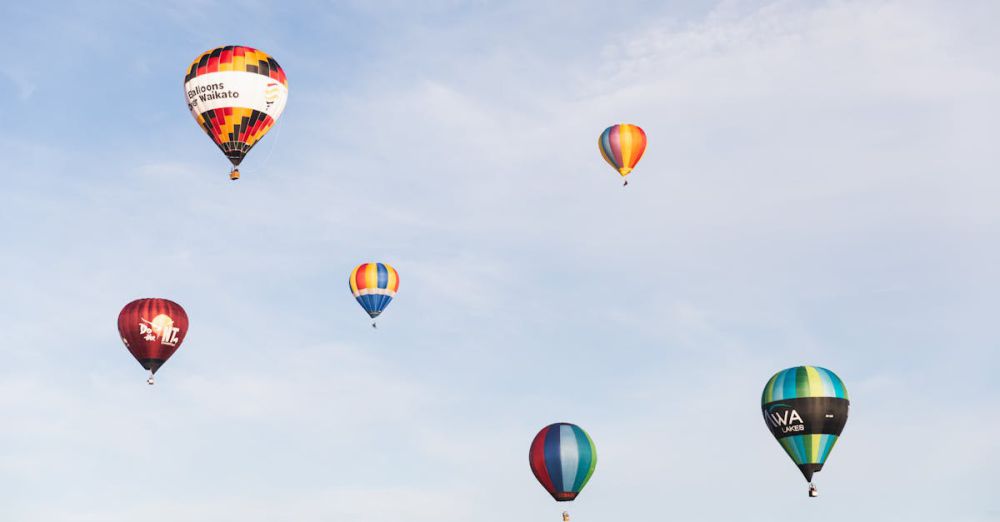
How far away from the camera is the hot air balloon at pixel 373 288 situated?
291 feet

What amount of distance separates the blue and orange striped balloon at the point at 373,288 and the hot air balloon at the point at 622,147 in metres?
16.3

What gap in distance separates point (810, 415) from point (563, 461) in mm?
11956

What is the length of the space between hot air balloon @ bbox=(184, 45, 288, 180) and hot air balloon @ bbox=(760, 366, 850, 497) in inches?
1096

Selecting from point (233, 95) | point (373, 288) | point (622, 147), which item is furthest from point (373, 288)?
point (233, 95)

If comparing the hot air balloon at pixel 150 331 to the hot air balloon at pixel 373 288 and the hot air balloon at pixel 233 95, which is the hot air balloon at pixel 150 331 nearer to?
the hot air balloon at pixel 233 95

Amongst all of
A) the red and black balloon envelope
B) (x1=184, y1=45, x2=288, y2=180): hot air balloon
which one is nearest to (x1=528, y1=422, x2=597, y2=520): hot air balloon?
the red and black balloon envelope

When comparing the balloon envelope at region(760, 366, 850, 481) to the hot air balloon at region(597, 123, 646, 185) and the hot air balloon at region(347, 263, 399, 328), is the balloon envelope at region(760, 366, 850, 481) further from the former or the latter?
the hot air balloon at region(347, 263, 399, 328)

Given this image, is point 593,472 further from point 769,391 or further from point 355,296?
point 355,296

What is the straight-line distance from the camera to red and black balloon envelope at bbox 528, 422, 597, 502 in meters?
68.9

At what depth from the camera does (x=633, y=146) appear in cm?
8275

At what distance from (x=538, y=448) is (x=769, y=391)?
11544 millimetres

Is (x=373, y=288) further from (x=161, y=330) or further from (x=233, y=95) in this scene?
(x=233, y=95)

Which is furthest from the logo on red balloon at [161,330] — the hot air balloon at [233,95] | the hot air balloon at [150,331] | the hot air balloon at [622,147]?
the hot air balloon at [622,147]

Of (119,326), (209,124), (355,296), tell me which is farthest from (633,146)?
(119,326)
